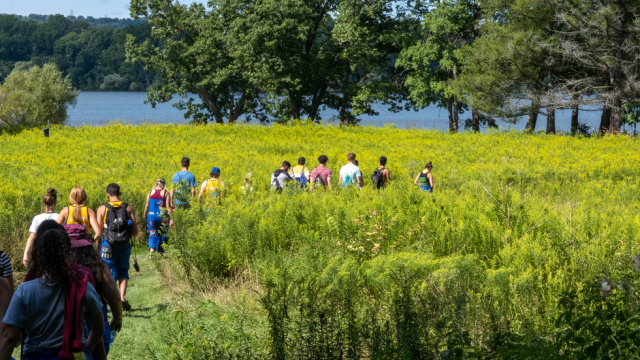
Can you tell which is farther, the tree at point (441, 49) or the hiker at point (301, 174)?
the tree at point (441, 49)

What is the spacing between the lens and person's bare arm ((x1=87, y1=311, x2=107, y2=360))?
378 cm

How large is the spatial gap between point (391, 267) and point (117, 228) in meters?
3.46

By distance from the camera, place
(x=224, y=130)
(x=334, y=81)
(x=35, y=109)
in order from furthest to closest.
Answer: (x=35, y=109) → (x=334, y=81) → (x=224, y=130)

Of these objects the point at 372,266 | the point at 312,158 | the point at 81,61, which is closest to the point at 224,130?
the point at 312,158

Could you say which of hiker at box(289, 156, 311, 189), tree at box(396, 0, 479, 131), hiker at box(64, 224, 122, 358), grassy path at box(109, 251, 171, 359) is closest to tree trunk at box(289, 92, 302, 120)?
tree at box(396, 0, 479, 131)

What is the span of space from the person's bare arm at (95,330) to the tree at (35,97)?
51.9 meters

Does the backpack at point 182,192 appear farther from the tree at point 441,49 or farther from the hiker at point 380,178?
the tree at point 441,49

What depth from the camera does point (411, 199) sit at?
9.80 m

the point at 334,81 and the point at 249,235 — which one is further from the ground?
the point at 334,81

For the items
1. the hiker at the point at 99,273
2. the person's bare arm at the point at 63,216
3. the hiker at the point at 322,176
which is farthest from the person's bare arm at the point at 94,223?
the hiker at the point at 322,176

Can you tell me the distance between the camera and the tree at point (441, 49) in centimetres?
3834

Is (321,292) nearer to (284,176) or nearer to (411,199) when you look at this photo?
(411,199)

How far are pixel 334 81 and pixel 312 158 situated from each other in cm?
2597

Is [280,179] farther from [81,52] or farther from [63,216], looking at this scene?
[81,52]
